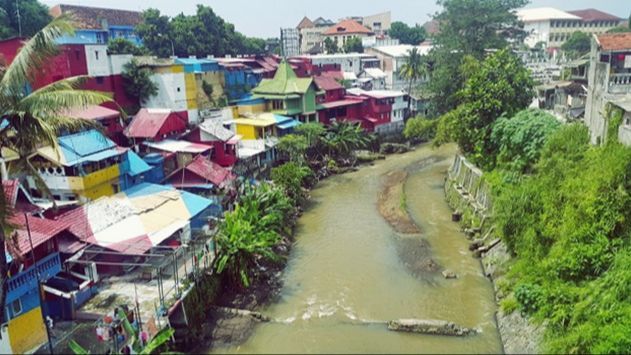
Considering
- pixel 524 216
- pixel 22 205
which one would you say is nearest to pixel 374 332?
pixel 524 216

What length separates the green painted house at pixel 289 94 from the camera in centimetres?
4303

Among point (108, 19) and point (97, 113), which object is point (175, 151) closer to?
point (97, 113)

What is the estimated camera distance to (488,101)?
102 feet

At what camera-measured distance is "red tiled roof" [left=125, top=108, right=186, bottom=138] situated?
29.7m

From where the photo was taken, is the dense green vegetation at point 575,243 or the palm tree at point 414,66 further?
the palm tree at point 414,66

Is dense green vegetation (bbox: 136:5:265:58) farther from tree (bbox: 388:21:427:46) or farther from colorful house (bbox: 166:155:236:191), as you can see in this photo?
tree (bbox: 388:21:427:46)

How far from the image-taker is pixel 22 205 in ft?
56.7

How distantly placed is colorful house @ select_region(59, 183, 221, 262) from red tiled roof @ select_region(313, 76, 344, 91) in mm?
26640

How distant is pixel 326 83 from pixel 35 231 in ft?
121

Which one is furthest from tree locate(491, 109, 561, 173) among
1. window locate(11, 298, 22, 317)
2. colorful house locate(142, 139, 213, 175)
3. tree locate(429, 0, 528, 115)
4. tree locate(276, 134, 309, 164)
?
window locate(11, 298, 22, 317)

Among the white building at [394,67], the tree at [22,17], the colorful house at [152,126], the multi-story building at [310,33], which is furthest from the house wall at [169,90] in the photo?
the multi-story building at [310,33]

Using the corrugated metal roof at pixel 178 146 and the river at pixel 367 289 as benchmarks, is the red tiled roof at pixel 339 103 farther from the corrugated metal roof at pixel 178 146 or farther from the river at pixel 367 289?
the corrugated metal roof at pixel 178 146

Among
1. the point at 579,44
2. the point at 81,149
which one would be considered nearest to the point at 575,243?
the point at 81,149

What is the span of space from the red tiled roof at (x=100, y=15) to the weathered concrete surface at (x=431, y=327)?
42.9m
